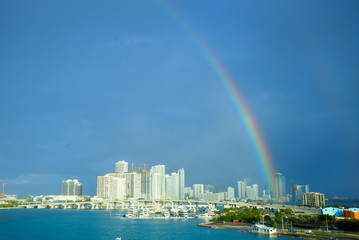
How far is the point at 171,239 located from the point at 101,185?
92.5 m

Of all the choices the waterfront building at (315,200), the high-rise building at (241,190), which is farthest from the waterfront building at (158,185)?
the high-rise building at (241,190)

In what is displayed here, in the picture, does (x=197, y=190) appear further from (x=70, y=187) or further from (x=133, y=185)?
(x=70, y=187)

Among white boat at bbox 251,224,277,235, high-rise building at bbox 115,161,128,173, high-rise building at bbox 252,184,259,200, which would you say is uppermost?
high-rise building at bbox 115,161,128,173

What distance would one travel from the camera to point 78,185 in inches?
5374

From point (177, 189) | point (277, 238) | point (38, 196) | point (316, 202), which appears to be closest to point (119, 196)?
point (177, 189)

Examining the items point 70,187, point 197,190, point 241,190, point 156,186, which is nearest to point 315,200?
point 156,186

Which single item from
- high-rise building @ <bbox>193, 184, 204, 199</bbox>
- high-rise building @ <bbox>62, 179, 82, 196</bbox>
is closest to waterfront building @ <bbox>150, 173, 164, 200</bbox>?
high-rise building @ <bbox>62, 179, 82, 196</bbox>

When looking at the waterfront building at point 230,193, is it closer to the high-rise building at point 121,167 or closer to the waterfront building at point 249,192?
the waterfront building at point 249,192

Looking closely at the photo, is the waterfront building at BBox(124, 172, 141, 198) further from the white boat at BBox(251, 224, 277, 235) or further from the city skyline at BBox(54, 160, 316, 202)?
the white boat at BBox(251, 224, 277, 235)

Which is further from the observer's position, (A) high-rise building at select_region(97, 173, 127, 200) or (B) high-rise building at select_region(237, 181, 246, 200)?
(B) high-rise building at select_region(237, 181, 246, 200)

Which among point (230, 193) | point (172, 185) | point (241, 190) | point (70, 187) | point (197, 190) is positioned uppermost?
point (172, 185)

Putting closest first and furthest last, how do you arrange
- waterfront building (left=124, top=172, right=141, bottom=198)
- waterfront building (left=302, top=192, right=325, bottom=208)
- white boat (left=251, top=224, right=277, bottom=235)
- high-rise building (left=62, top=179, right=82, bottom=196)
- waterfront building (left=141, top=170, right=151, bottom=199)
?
white boat (left=251, top=224, right=277, bottom=235), waterfront building (left=302, top=192, right=325, bottom=208), waterfront building (left=124, top=172, right=141, bottom=198), waterfront building (left=141, top=170, right=151, bottom=199), high-rise building (left=62, top=179, right=82, bottom=196)

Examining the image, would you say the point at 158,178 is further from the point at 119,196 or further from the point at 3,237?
the point at 3,237

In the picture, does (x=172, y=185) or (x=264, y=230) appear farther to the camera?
(x=172, y=185)
